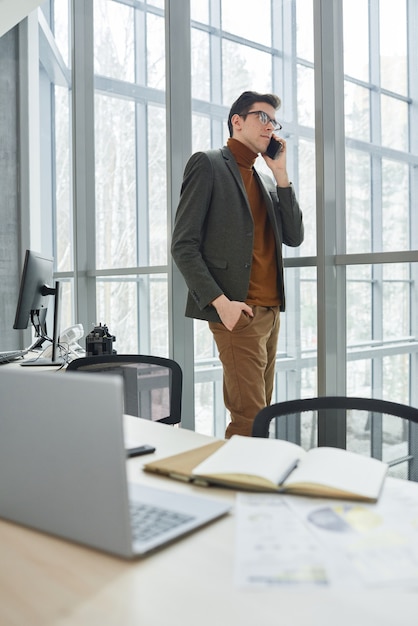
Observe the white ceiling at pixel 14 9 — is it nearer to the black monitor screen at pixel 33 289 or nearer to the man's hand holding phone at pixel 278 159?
the black monitor screen at pixel 33 289

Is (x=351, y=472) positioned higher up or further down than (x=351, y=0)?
further down

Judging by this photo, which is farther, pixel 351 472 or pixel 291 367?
pixel 291 367

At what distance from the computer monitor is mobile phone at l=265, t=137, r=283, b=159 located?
4.06 ft

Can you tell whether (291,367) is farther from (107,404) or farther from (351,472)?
(107,404)

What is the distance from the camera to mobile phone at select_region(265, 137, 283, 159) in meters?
2.69

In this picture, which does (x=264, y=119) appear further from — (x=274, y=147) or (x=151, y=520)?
(x=151, y=520)

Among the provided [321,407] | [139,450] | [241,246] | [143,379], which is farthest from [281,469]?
[241,246]

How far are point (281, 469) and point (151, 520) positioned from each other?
0.29m

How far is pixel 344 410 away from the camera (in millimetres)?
1660

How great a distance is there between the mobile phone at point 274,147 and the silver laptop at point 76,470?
6.43ft

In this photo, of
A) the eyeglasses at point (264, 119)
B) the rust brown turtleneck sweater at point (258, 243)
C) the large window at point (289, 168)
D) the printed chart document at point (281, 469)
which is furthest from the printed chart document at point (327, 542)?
the eyeglasses at point (264, 119)

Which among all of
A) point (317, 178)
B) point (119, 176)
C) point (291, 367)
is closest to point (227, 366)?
point (291, 367)

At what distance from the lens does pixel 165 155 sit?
12.4ft

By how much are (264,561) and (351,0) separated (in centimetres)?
248
